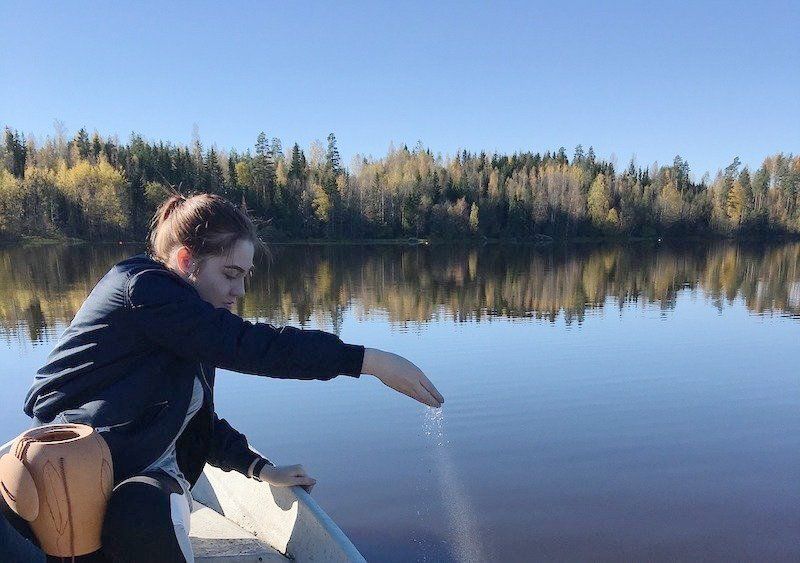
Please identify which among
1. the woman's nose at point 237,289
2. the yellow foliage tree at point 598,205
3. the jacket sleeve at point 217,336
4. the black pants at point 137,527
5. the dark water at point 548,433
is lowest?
the dark water at point 548,433

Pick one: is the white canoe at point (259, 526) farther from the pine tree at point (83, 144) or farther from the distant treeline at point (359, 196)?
the pine tree at point (83, 144)

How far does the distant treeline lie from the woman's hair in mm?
66021

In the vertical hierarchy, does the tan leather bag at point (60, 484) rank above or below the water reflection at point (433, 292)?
above

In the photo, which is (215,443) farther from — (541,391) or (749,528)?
(541,391)

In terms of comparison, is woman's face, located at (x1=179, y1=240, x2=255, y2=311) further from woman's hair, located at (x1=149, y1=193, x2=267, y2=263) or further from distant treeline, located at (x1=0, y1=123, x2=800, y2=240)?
distant treeline, located at (x1=0, y1=123, x2=800, y2=240)

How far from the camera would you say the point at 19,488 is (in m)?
1.56

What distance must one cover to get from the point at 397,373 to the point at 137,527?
92 cm

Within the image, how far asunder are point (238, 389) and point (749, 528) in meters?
6.98

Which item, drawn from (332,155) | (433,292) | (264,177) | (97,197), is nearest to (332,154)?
(332,155)

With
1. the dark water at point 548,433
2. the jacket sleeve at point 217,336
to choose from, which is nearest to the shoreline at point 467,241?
the dark water at point 548,433

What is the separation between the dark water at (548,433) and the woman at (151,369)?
3.38 meters

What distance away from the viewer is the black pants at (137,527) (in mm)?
1661

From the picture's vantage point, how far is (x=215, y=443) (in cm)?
278

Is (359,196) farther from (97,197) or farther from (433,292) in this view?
(433,292)
